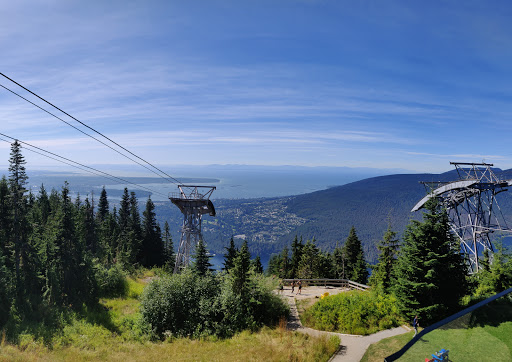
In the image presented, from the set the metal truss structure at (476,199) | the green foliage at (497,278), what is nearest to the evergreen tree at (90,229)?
the metal truss structure at (476,199)

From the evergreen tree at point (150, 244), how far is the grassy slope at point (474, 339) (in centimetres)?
5410

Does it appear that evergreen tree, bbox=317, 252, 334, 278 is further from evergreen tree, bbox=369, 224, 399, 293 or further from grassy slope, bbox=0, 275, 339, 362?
grassy slope, bbox=0, 275, 339, 362

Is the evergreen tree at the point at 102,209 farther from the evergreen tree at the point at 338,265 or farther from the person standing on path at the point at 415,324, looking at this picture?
the person standing on path at the point at 415,324

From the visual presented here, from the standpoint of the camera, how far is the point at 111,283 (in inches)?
1204

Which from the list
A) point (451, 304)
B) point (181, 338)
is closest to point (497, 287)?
point (451, 304)

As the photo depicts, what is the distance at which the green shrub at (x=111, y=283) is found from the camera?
29812 millimetres

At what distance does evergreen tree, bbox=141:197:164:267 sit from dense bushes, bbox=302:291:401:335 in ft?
138

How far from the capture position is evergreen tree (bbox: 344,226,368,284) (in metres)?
47.8

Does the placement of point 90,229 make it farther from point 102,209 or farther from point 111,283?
point 111,283

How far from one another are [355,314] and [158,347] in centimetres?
1210

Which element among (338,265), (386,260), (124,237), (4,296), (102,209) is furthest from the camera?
(102,209)

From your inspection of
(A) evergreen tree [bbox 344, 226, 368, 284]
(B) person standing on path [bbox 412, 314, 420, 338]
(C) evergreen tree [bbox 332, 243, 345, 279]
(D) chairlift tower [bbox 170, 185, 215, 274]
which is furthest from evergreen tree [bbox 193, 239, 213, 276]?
(A) evergreen tree [bbox 344, 226, 368, 284]

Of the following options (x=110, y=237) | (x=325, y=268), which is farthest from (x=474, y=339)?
(x=110, y=237)

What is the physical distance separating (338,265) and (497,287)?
36617 millimetres
